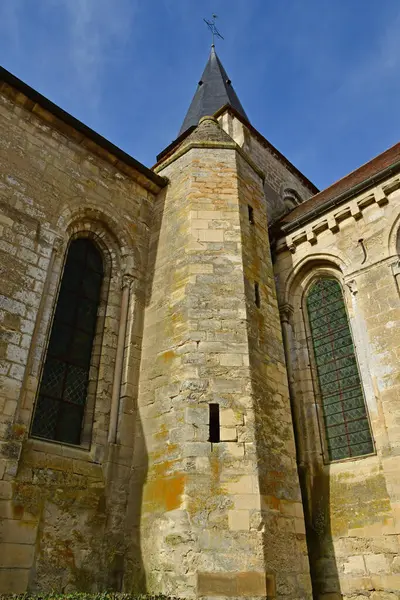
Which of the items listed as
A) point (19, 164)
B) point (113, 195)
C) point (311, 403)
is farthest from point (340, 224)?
point (19, 164)

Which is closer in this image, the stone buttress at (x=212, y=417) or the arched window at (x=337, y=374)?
the stone buttress at (x=212, y=417)

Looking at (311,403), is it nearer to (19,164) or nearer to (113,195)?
(113,195)

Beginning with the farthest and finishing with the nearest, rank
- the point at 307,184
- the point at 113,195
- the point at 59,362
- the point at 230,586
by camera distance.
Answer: the point at 307,184 < the point at 113,195 < the point at 59,362 < the point at 230,586

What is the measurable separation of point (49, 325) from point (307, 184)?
11.0 m

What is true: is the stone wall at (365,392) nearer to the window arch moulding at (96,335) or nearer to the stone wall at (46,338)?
the stone wall at (46,338)

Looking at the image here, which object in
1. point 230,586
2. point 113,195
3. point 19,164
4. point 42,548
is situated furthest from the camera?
point 113,195

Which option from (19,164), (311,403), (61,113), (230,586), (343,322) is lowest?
(230,586)

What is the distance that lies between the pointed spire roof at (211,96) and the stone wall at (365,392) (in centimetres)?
816

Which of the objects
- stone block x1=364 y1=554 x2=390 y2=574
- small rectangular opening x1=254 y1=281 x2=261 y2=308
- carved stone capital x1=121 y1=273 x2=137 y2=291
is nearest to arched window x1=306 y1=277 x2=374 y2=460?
stone block x1=364 y1=554 x2=390 y2=574

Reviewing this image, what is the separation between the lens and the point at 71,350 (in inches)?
226

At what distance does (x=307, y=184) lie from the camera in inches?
563

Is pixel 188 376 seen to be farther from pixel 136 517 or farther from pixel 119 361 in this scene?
pixel 136 517

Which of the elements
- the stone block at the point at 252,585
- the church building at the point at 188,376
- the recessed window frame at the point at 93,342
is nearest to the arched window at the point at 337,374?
the church building at the point at 188,376

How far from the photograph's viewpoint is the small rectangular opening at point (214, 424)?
4789 millimetres
